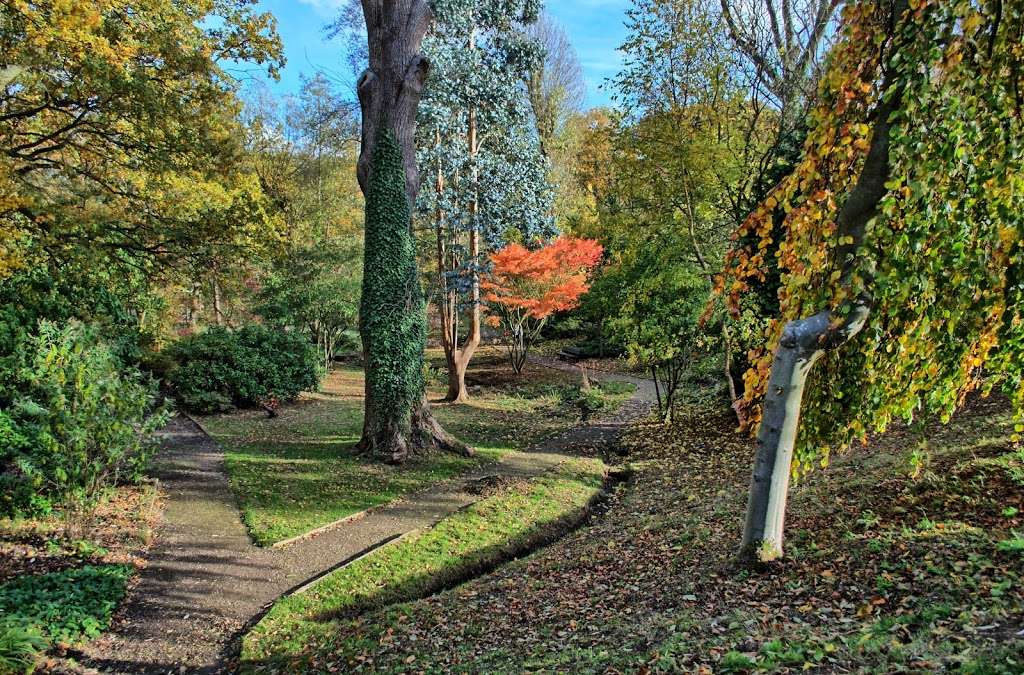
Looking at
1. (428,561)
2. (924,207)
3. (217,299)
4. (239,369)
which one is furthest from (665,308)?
(217,299)

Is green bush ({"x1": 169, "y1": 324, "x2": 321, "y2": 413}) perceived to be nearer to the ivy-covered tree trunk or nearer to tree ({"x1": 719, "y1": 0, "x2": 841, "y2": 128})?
the ivy-covered tree trunk

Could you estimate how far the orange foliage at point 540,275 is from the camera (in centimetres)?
1509

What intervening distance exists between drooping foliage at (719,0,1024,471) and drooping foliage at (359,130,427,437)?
6.63 meters

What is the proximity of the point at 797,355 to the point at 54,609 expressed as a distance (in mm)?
5797

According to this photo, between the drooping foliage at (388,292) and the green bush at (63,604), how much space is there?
14.5 ft

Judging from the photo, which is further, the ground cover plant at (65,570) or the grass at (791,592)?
the ground cover plant at (65,570)

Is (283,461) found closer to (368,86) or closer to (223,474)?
(223,474)

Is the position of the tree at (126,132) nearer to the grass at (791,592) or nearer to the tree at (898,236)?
the grass at (791,592)

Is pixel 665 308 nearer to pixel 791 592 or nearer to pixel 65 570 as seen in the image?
pixel 791 592

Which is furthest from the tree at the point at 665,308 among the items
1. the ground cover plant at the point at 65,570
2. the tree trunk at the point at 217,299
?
the ground cover plant at the point at 65,570

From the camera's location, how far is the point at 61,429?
18.6 ft

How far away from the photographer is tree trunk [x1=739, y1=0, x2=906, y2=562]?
300 cm

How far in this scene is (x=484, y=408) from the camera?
1460 cm

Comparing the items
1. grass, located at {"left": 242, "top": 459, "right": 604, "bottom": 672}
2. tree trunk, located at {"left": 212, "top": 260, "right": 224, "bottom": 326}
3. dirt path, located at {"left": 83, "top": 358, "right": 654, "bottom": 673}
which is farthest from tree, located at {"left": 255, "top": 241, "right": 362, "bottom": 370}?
grass, located at {"left": 242, "top": 459, "right": 604, "bottom": 672}
